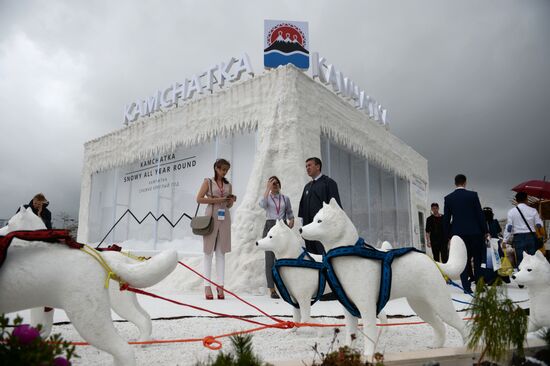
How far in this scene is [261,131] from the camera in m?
7.34

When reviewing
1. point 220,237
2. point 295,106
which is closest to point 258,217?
point 220,237

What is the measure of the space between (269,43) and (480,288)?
23.7 ft

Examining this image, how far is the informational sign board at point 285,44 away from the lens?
789 centimetres

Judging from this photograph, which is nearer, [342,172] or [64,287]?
[64,287]

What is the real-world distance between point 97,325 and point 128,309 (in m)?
1.02

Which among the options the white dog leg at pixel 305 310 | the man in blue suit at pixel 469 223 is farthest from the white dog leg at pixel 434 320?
the man in blue suit at pixel 469 223

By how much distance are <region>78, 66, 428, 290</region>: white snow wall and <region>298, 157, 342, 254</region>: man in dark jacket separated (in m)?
1.97

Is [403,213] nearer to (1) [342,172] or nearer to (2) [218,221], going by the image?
(1) [342,172]

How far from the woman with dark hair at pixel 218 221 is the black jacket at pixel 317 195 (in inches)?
42.9

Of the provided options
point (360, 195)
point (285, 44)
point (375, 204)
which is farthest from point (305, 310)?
point (375, 204)

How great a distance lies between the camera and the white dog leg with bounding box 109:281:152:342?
2.60 metres

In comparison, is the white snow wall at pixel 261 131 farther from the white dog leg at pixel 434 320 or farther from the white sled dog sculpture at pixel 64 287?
the white sled dog sculpture at pixel 64 287

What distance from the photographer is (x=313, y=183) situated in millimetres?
4613

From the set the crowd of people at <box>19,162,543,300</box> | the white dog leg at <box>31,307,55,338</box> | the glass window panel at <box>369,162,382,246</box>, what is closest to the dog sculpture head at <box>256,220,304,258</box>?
the crowd of people at <box>19,162,543,300</box>
